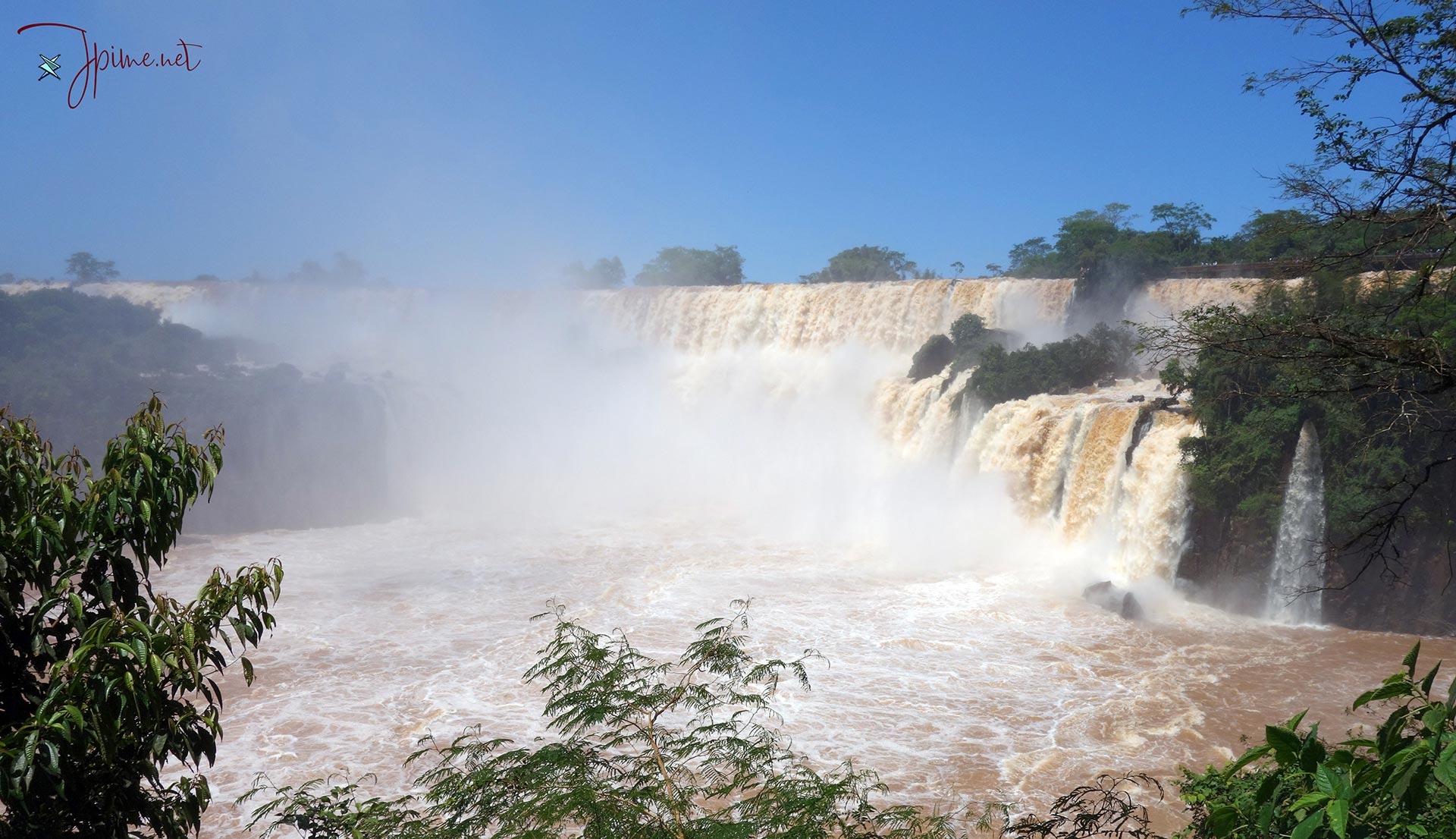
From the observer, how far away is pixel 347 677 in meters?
11.4

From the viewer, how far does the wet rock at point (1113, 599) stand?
13539 mm

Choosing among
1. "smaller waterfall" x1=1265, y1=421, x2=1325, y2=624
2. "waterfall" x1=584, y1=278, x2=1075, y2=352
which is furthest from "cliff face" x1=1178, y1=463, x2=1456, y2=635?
"waterfall" x1=584, y1=278, x2=1075, y2=352

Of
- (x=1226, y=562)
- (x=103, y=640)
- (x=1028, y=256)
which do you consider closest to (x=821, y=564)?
(x=1226, y=562)

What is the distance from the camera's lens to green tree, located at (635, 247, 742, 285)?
58438 millimetres

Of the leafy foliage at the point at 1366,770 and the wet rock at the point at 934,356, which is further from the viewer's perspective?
the wet rock at the point at 934,356

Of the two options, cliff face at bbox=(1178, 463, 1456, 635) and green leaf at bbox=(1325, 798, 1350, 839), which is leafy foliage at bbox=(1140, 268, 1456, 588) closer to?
cliff face at bbox=(1178, 463, 1456, 635)

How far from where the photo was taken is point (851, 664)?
Result: 1171 cm

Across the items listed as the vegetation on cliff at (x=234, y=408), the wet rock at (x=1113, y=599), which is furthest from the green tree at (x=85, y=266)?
the wet rock at (x=1113, y=599)

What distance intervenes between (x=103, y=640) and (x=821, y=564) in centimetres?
1568

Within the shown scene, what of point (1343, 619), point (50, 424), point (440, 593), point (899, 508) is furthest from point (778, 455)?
point (50, 424)

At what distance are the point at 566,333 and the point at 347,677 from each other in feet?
88.0

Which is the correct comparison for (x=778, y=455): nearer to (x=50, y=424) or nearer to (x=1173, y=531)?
(x=1173, y=531)

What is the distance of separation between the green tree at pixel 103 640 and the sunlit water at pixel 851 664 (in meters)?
6.07

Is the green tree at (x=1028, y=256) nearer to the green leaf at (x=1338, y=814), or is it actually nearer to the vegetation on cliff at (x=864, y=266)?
the vegetation on cliff at (x=864, y=266)
